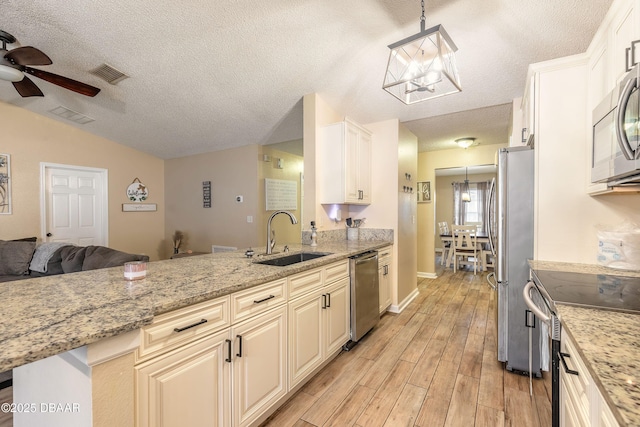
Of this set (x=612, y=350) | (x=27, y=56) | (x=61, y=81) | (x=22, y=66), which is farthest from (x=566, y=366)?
(x=22, y=66)

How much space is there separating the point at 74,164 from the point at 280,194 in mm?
3377

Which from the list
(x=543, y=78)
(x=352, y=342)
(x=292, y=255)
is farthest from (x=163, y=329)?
(x=543, y=78)

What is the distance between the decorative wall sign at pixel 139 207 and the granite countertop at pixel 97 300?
171 inches

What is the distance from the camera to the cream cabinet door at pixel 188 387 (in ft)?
3.48

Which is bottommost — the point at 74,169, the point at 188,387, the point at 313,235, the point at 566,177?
the point at 188,387

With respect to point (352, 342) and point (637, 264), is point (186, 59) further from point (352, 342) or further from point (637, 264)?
point (637, 264)

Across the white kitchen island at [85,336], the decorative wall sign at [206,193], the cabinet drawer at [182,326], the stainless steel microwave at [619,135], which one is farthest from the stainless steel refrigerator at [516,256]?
the decorative wall sign at [206,193]

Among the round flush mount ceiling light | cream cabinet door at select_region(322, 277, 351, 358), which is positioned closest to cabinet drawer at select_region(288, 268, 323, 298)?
cream cabinet door at select_region(322, 277, 351, 358)

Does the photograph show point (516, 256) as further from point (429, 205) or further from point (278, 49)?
point (429, 205)

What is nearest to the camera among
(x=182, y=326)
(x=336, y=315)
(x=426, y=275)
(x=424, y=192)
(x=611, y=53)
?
(x=182, y=326)

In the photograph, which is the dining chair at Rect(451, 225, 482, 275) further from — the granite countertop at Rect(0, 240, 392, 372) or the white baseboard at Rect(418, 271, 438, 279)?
the granite countertop at Rect(0, 240, 392, 372)

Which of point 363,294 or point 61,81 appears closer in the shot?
point 61,81

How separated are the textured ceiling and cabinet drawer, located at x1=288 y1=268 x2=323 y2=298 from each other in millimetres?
1888

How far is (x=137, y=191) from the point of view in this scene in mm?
5547
